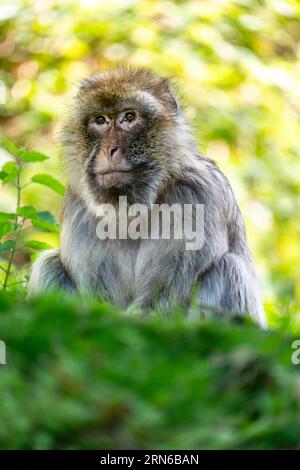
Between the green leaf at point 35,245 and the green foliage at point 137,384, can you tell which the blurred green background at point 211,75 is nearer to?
the green leaf at point 35,245

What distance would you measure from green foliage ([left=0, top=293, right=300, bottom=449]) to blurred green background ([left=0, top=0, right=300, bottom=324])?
772 cm

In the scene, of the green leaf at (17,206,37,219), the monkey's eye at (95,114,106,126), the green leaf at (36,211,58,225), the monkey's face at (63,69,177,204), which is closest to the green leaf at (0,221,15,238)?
the green leaf at (17,206,37,219)

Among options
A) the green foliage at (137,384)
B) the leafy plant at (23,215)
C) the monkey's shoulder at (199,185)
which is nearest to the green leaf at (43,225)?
the leafy plant at (23,215)

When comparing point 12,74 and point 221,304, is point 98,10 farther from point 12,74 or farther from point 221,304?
point 221,304

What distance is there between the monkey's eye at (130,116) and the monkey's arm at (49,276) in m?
1.26

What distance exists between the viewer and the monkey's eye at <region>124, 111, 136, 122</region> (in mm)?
6742

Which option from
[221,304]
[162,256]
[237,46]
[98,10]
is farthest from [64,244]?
[237,46]

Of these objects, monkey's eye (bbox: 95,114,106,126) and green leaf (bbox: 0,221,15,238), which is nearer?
green leaf (bbox: 0,221,15,238)

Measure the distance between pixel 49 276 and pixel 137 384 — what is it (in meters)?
3.59

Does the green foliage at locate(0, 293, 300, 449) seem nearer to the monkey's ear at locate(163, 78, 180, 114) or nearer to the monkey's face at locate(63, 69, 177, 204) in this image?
the monkey's face at locate(63, 69, 177, 204)

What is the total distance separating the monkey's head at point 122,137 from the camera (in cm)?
652

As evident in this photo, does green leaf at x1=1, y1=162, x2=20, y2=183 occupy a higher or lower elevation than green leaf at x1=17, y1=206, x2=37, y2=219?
higher

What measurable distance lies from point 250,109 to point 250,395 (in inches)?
367
